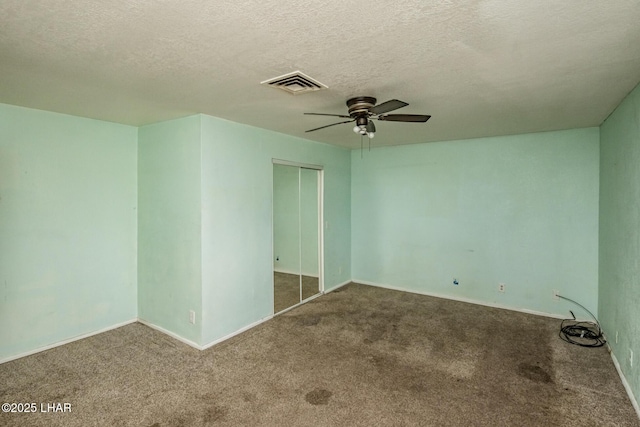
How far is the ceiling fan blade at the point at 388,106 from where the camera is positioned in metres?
2.19

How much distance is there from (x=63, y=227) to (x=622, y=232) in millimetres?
5315

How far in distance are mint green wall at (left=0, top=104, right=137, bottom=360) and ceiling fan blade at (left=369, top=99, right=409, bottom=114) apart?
3.03m

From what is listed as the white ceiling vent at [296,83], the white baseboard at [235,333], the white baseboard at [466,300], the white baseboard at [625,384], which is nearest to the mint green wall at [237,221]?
the white baseboard at [235,333]

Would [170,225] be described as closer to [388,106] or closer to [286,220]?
[286,220]

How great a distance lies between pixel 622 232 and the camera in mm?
2775

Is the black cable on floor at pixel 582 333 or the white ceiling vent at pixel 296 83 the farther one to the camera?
the black cable on floor at pixel 582 333

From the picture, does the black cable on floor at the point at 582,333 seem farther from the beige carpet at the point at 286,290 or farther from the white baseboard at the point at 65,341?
the white baseboard at the point at 65,341

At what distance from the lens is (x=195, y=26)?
1.54 metres

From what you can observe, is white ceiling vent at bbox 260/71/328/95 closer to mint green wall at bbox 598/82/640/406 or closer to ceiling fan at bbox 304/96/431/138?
ceiling fan at bbox 304/96/431/138

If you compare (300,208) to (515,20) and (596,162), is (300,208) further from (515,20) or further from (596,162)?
(596,162)

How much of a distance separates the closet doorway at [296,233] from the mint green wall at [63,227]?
1.76 m

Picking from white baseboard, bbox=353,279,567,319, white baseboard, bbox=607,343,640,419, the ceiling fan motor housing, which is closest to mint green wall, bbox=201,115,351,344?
the ceiling fan motor housing

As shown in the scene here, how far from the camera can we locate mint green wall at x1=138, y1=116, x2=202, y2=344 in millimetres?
3258

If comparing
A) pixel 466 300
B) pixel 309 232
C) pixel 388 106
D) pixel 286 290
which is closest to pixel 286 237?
pixel 309 232
